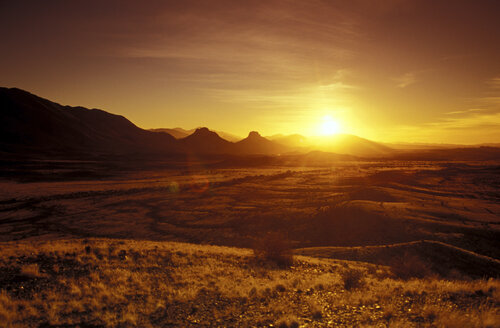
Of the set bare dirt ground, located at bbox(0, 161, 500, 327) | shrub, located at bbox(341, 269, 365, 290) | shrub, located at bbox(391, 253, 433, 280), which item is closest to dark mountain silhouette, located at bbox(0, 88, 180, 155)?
bare dirt ground, located at bbox(0, 161, 500, 327)

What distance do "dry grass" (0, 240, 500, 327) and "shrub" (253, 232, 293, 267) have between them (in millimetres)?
1902

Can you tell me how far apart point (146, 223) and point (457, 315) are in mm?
30308

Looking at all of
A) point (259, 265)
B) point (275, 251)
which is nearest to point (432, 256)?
point (275, 251)

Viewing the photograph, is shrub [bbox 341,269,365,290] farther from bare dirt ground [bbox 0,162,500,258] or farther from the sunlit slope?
bare dirt ground [bbox 0,162,500,258]

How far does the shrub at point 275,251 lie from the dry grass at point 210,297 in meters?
1.90

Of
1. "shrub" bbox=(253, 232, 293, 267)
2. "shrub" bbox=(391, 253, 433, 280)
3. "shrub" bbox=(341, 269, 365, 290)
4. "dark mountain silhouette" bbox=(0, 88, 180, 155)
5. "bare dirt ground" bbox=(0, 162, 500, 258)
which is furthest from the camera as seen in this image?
"dark mountain silhouette" bbox=(0, 88, 180, 155)

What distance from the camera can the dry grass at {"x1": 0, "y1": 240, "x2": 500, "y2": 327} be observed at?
727cm

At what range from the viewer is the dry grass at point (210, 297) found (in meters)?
7.27

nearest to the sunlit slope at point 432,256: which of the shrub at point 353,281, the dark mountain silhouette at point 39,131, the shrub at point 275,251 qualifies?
the shrub at point 275,251

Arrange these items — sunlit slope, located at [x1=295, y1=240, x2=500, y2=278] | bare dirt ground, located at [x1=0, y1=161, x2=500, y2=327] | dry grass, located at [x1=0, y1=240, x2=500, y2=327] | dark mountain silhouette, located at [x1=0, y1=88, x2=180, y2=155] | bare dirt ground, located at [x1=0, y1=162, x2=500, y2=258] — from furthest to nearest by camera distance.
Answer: dark mountain silhouette, located at [x1=0, y1=88, x2=180, y2=155] < bare dirt ground, located at [x1=0, y1=162, x2=500, y2=258] < sunlit slope, located at [x1=295, y1=240, x2=500, y2=278] < bare dirt ground, located at [x1=0, y1=161, x2=500, y2=327] < dry grass, located at [x1=0, y1=240, x2=500, y2=327]

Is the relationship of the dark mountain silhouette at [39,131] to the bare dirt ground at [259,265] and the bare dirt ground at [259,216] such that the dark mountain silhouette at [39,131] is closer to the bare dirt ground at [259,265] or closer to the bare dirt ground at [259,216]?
the bare dirt ground at [259,216]

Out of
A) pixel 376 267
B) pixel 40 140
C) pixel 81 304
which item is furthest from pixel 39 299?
pixel 40 140

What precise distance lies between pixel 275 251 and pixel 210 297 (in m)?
8.04

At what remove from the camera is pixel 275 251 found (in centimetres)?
1650
